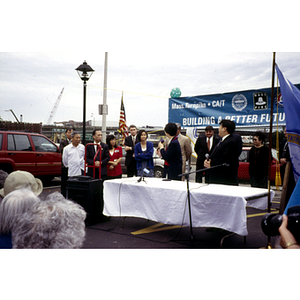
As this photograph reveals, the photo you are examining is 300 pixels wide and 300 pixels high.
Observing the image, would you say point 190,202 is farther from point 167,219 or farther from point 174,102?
point 174,102

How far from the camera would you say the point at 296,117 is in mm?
3123

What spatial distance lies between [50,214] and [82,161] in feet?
15.3

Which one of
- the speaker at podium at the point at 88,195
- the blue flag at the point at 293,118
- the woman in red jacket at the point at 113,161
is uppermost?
the blue flag at the point at 293,118

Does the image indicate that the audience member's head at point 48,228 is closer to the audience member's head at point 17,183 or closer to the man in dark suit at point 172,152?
the audience member's head at point 17,183

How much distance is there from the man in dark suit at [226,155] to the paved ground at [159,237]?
32.7 inches

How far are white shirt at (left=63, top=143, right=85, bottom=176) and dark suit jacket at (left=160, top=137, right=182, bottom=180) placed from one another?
6.90 ft

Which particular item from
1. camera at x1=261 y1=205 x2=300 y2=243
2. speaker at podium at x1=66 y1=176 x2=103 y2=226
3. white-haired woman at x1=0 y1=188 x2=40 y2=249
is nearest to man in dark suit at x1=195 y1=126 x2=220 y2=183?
speaker at podium at x1=66 y1=176 x2=103 y2=226

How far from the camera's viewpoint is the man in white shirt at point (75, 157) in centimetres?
629

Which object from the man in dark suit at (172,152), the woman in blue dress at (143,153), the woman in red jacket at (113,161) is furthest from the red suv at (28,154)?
the man in dark suit at (172,152)

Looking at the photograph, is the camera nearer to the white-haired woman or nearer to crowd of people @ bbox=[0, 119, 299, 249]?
crowd of people @ bbox=[0, 119, 299, 249]

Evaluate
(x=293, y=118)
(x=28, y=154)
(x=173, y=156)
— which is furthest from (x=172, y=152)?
(x=28, y=154)

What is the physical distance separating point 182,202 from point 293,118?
170 cm

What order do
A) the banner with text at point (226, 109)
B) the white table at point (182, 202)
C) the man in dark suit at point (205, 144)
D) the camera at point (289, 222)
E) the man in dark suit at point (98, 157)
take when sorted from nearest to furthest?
1. the camera at point (289, 222)
2. the white table at point (182, 202)
3. the man in dark suit at point (98, 157)
4. the man in dark suit at point (205, 144)
5. the banner with text at point (226, 109)

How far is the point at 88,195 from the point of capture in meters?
4.82
